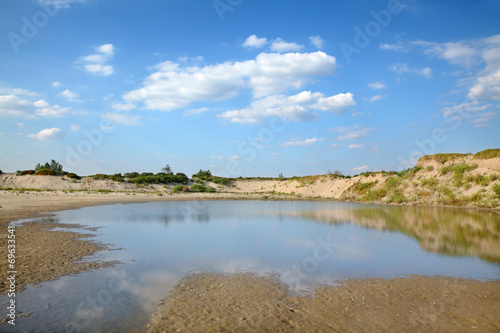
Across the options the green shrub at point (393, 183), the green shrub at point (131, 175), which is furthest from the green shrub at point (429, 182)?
the green shrub at point (131, 175)

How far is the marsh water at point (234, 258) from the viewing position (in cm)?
618

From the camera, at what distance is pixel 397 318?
5977 millimetres

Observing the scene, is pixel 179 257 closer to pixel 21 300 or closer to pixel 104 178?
pixel 21 300

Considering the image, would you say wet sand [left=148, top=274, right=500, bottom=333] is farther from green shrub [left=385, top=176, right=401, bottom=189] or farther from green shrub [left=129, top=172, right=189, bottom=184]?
green shrub [left=129, top=172, right=189, bottom=184]

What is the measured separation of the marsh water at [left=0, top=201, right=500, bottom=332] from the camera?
243 inches

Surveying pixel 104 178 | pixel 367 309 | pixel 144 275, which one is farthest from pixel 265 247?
pixel 104 178

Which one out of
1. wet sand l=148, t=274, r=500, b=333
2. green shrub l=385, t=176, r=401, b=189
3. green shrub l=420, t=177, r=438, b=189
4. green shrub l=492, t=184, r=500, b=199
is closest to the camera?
wet sand l=148, t=274, r=500, b=333

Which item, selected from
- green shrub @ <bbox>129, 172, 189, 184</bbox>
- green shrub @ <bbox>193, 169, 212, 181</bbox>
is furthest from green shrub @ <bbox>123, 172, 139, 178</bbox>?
green shrub @ <bbox>193, 169, 212, 181</bbox>

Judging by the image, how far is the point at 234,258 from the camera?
1039 centimetres

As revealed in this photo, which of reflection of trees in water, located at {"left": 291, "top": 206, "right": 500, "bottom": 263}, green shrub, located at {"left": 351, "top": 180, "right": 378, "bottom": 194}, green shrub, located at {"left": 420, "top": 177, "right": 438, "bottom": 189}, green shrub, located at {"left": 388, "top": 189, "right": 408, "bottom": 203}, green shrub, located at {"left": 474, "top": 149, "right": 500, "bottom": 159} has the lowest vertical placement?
reflection of trees in water, located at {"left": 291, "top": 206, "right": 500, "bottom": 263}

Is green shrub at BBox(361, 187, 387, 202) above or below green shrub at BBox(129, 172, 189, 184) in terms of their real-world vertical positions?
below

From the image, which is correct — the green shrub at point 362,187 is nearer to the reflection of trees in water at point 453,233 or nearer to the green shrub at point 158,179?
the reflection of trees in water at point 453,233

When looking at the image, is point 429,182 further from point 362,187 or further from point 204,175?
point 204,175

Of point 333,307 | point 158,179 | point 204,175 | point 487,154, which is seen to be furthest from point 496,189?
point 204,175
